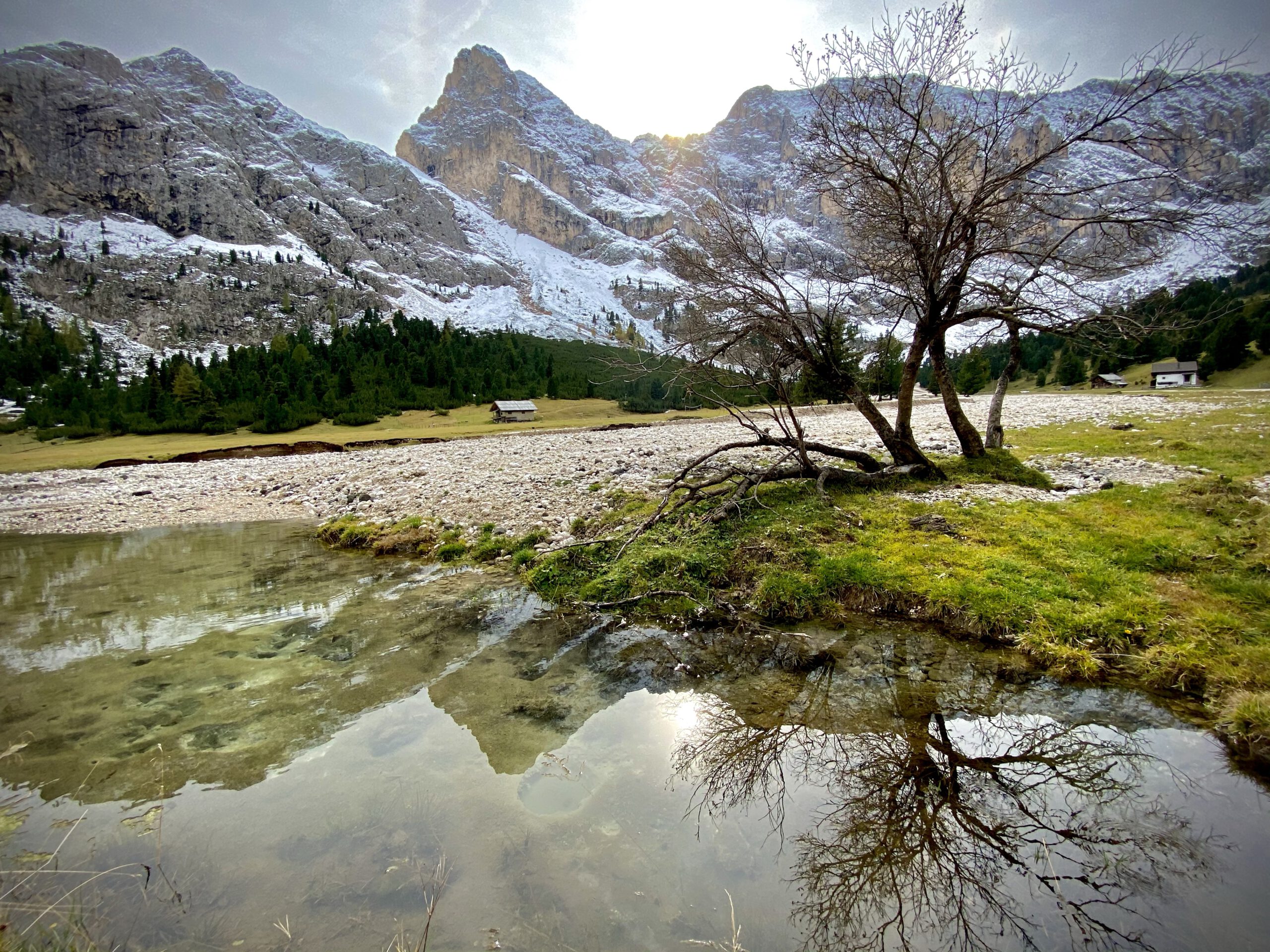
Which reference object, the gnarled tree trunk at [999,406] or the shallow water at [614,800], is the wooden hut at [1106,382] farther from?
the shallow water at [614,800]

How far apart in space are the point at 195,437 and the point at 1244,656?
74418 mm

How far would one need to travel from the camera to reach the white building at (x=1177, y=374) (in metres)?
77.2

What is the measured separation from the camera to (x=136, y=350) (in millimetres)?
144125

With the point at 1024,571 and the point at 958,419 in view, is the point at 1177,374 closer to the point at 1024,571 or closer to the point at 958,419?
the point at 958,419

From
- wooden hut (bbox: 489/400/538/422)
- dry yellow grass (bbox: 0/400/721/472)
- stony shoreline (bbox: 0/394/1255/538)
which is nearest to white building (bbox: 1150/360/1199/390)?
stony shoreline (bbox: 0/394/1255/538)

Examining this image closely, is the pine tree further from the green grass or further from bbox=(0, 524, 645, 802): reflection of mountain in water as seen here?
bbox=(0, 524, 645, 802): reflection of mountain in water

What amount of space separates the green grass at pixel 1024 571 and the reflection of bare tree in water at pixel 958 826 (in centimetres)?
170

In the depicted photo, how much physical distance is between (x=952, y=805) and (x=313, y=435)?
2496 inches

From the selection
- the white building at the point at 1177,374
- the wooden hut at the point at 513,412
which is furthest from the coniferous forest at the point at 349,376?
the wooden hut at the point at 513,412

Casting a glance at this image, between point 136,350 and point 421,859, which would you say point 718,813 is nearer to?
point 421,859

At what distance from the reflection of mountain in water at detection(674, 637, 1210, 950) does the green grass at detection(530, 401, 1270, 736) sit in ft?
2.93

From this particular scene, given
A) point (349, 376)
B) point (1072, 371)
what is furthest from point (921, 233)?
point (1072, 371)

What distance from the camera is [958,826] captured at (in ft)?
12.8

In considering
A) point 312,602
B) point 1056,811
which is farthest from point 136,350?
point 1056,811
